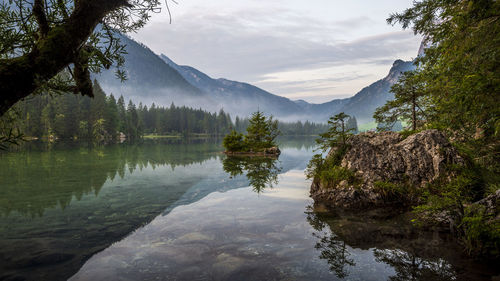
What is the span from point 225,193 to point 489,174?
12534 millimetres

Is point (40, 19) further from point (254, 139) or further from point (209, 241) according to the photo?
point (254, 139)

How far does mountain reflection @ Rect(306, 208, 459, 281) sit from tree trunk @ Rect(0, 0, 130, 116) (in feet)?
23.2

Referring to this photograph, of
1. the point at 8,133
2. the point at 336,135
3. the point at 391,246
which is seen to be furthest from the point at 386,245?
the point at 8,133

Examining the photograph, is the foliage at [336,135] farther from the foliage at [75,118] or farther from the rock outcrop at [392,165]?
the foliage at [75,118]

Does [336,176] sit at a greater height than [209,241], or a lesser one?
greater

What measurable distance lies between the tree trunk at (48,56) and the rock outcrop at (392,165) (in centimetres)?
1171

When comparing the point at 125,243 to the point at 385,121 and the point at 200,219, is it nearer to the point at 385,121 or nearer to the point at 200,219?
the point at 200,219

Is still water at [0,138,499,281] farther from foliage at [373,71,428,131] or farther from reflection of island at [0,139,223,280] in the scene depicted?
foliage at [373,71,428,131]

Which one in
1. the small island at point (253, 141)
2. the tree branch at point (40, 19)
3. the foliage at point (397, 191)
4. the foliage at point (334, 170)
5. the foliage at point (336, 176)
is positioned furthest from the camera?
the small island at point (253, 141)

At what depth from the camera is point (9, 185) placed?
17.2 meters

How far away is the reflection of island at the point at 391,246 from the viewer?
20.4 ft

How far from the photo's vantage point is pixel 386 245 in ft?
25.5

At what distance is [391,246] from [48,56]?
9.26m

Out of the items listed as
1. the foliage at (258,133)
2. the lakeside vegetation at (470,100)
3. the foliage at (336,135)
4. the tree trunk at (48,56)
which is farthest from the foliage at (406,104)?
the foliage at (258,133)
